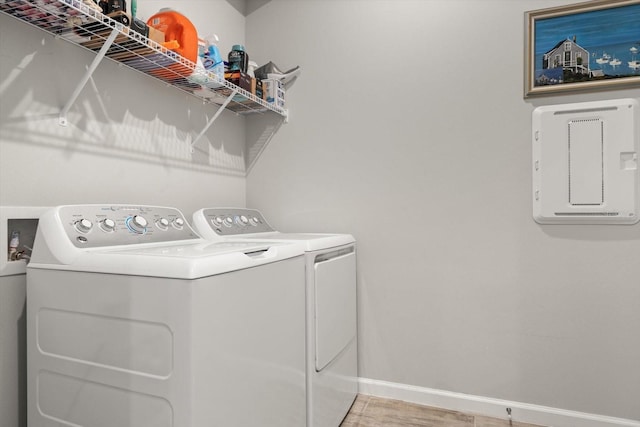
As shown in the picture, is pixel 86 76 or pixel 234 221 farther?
pixel 234 221

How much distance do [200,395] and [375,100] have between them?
67.7 inches

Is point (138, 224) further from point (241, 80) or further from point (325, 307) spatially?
point (241, 80)

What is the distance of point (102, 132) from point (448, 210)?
1.63 metres

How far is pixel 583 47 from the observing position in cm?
175

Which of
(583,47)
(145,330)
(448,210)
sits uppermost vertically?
(583,47)

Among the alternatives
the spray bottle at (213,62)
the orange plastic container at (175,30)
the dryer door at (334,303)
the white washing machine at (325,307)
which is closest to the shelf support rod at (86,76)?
the orange plastic container at (175,30)

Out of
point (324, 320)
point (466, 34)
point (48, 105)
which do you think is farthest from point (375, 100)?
point (48, 105)

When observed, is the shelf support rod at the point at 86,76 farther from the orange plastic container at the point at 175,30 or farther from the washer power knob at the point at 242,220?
the washer power knob at the point at 242,220

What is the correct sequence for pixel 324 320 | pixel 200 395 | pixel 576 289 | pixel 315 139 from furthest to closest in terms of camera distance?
1. pixel 315 139
2. pixel 576 289
3. pixel 324 320
4. pixel 200 395

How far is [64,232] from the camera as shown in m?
1.13

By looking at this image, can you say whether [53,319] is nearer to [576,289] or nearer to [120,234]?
[120,234]

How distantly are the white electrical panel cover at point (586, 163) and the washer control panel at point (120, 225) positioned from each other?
164 centimetres

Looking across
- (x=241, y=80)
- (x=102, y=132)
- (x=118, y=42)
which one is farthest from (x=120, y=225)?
(x=241, y=80)

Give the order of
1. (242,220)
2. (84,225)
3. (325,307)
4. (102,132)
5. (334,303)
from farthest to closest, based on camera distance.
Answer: (242,220)
(334,303)
(325,307)
(102,132)
(84,225)
